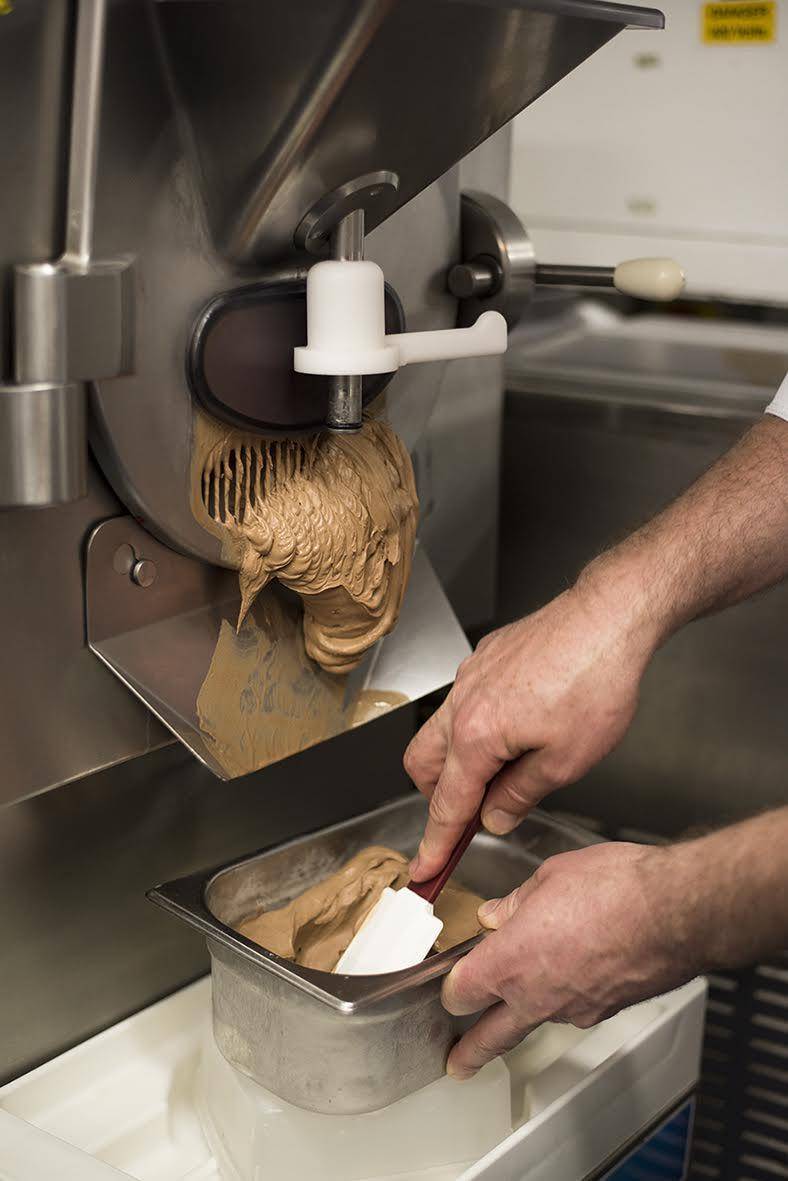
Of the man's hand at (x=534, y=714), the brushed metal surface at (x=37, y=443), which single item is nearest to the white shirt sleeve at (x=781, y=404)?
the man's hand at (x=534, y=714)

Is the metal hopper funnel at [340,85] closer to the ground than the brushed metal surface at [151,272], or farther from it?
farther from it

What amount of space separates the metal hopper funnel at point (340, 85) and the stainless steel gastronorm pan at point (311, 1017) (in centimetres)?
43

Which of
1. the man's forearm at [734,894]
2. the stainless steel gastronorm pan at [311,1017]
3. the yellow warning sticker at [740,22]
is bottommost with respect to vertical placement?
the stainless steel gastronorm pan at [311,1017]

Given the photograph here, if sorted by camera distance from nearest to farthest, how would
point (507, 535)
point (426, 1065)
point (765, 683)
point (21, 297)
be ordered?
point (21, 297) → point (426, 1065) → point (765, 683) → point (507, 535)

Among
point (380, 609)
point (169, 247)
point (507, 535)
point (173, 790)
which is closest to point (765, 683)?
point (507, 535)

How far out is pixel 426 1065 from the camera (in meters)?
0.87

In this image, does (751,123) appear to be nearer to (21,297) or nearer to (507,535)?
(507,535)

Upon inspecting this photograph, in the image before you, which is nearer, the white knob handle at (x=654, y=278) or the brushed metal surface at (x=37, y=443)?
the brushed metal surface at (x=37, y=443)

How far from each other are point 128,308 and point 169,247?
6cm

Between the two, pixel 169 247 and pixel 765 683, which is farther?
pixel 765 683

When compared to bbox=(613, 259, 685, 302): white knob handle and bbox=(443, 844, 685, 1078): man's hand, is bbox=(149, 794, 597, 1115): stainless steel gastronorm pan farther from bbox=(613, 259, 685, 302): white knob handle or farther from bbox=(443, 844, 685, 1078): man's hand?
bbox=(613, 259, 685, 302): white knob handle

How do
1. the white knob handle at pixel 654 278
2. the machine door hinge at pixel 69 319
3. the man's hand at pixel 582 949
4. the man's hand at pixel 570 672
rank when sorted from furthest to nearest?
the white knob handle at pixel 654 278
the man's hand at pixel 570 672
the man's hand at pixel 582 949
the machine door hinge at pixel 69 319

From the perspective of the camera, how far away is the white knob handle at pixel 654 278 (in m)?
1.00

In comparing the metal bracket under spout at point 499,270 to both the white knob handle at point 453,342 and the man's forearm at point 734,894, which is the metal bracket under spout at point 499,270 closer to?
the white knob handle at point 453,342
